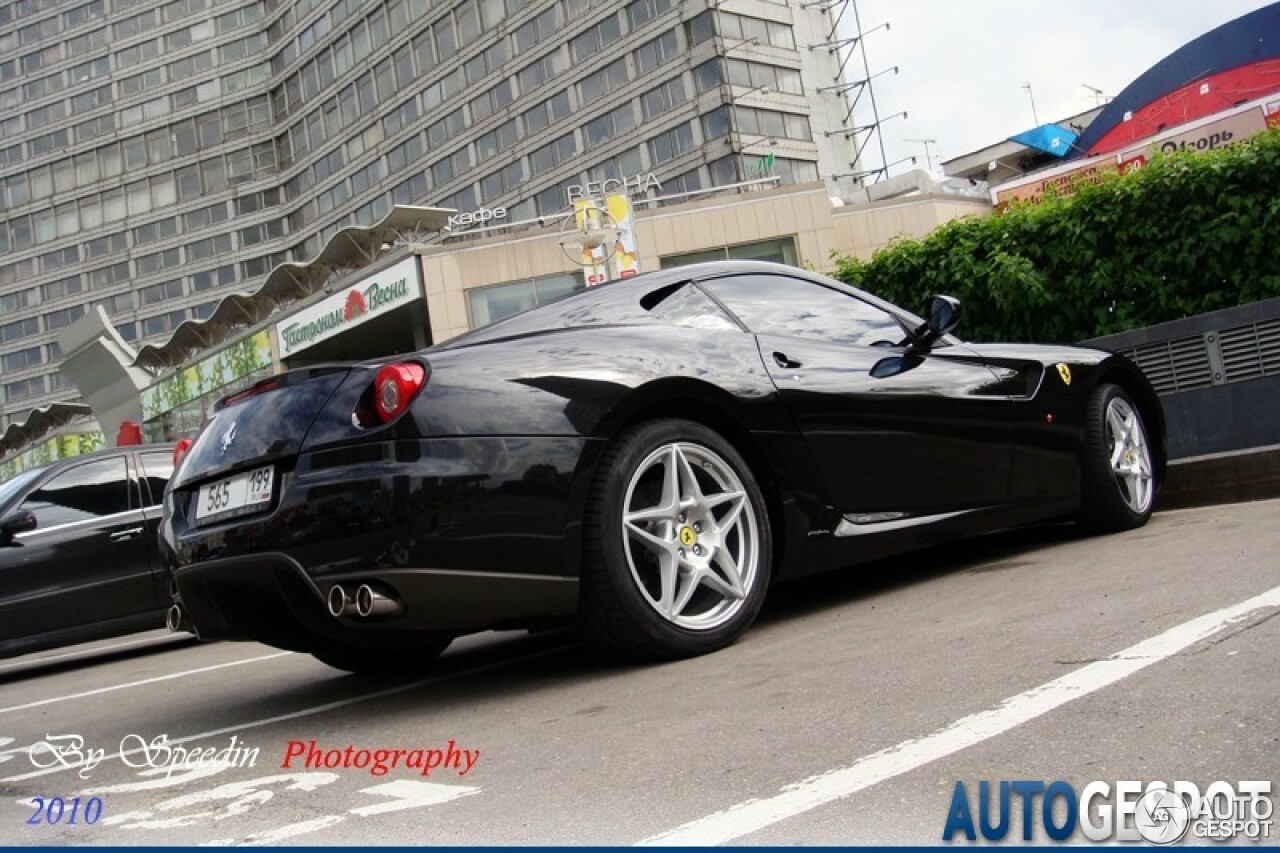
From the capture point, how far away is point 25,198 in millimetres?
91938

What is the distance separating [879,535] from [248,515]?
217 cm

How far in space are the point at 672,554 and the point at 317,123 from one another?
259ft

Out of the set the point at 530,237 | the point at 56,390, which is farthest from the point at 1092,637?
the point at 56,390

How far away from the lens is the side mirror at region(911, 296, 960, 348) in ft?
16.5

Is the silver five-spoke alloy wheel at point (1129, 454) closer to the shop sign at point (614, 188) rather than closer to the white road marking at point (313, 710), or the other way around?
the white road marking at point (313, 710)

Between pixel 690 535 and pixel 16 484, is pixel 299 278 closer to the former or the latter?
pixel 16 484

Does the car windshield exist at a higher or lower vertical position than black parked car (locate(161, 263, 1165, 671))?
higher

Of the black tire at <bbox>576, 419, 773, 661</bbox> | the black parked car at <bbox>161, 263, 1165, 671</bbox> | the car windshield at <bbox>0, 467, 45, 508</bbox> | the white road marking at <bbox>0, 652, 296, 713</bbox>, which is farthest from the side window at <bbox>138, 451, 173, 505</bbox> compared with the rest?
the black tire at <bbox>576, 419, 773, 661</bbox>

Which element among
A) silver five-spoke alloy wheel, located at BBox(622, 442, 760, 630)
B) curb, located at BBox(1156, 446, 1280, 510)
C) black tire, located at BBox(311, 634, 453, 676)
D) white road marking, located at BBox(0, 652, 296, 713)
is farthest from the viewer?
curb, located at BBox(1156, 446, 1280, 510)

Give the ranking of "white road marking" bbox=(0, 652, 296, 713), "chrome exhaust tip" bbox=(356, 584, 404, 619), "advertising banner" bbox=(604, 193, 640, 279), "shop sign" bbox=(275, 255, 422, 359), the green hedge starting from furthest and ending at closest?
"shop sign" bbox=(275, 255, 422, 359) < "advertising banner" bbox=(604, 193, 640, 279) < the green hedge < "white road marking" bbox=(0, 652, 296, 713) < "chrome exhaust tip" bbox=(356, 584, 404, 619)

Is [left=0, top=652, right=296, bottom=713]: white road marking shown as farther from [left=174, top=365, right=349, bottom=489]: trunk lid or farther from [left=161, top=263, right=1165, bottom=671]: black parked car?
[left=174, top=365, right=349, bottom=489]: trunk lid

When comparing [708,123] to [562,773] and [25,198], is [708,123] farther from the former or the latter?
[25,198]

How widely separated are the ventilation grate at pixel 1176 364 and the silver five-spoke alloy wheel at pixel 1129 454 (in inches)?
112

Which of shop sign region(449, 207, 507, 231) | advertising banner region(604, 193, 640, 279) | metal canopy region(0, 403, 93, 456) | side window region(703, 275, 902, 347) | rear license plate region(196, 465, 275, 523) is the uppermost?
shop sign region(449, 207, 507, 231)
